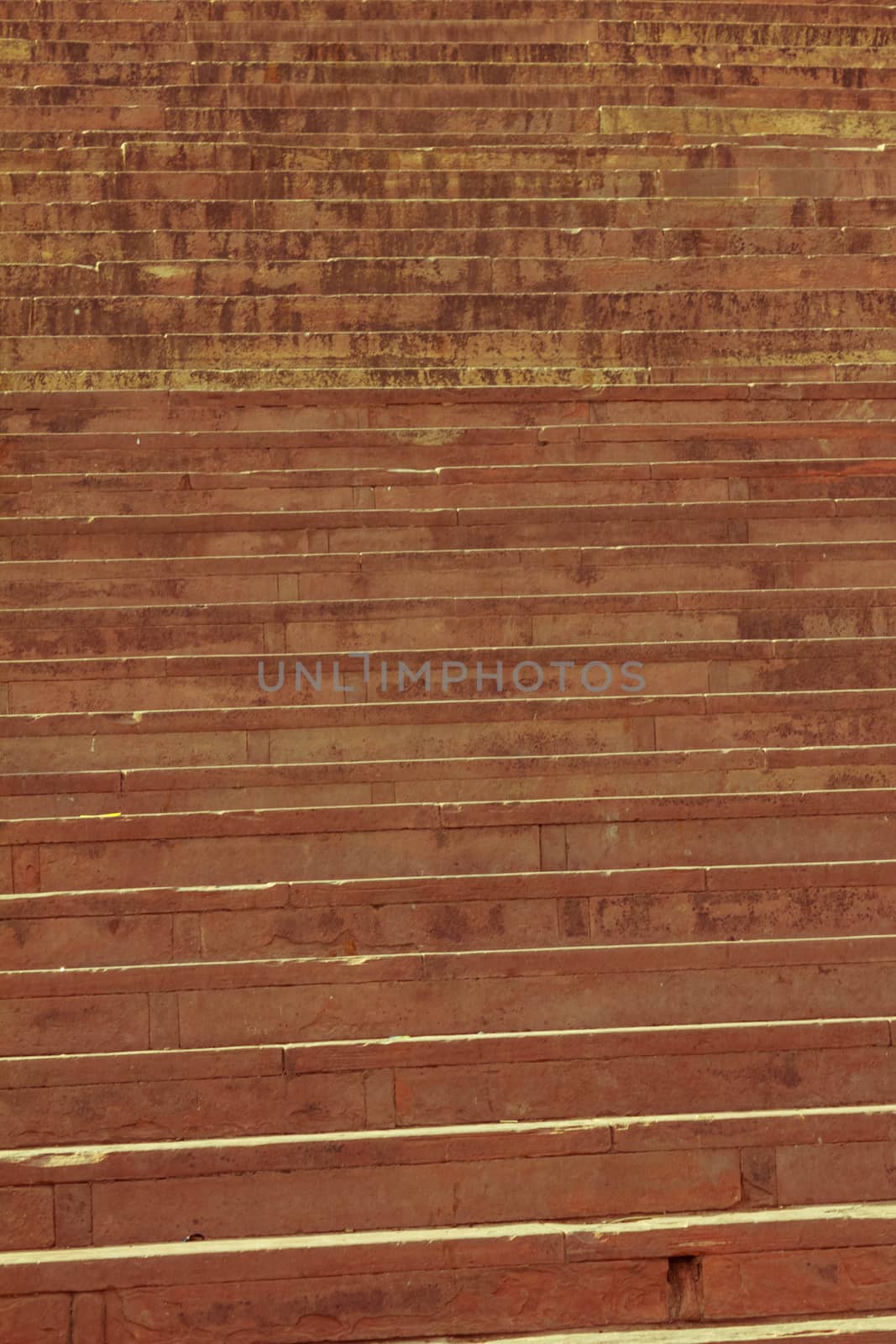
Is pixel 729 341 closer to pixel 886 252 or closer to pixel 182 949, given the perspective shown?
pixel 886 252

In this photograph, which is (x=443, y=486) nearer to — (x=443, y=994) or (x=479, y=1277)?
(x=443, y=994)

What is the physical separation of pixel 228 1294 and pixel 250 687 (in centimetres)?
242

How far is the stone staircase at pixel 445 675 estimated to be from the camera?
5.10m

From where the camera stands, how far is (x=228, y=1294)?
4.93 m

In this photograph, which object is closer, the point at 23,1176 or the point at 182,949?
the point at 23,1176

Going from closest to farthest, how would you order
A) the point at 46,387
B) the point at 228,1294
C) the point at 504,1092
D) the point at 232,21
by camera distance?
1. the point at 228,1294
2. the point at 504,1092
3. the point at 46,387
4. the point at 232,21

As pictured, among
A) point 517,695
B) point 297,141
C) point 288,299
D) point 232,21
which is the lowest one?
point 517,695

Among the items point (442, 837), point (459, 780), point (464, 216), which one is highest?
point (464, 216)

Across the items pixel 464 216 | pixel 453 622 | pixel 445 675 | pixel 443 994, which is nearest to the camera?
pixel 443 994

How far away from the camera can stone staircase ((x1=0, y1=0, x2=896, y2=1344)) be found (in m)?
5.10

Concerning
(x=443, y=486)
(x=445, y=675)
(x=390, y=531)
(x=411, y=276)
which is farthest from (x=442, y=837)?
(x=411, y=276)

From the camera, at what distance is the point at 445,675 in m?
6.59

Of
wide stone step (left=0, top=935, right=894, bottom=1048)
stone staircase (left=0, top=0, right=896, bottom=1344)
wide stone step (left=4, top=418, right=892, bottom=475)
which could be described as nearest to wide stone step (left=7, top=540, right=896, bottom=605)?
stone staircase (left=0, top=0, right=896, bottom=1344)

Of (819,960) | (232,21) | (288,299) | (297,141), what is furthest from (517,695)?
(232,21)
